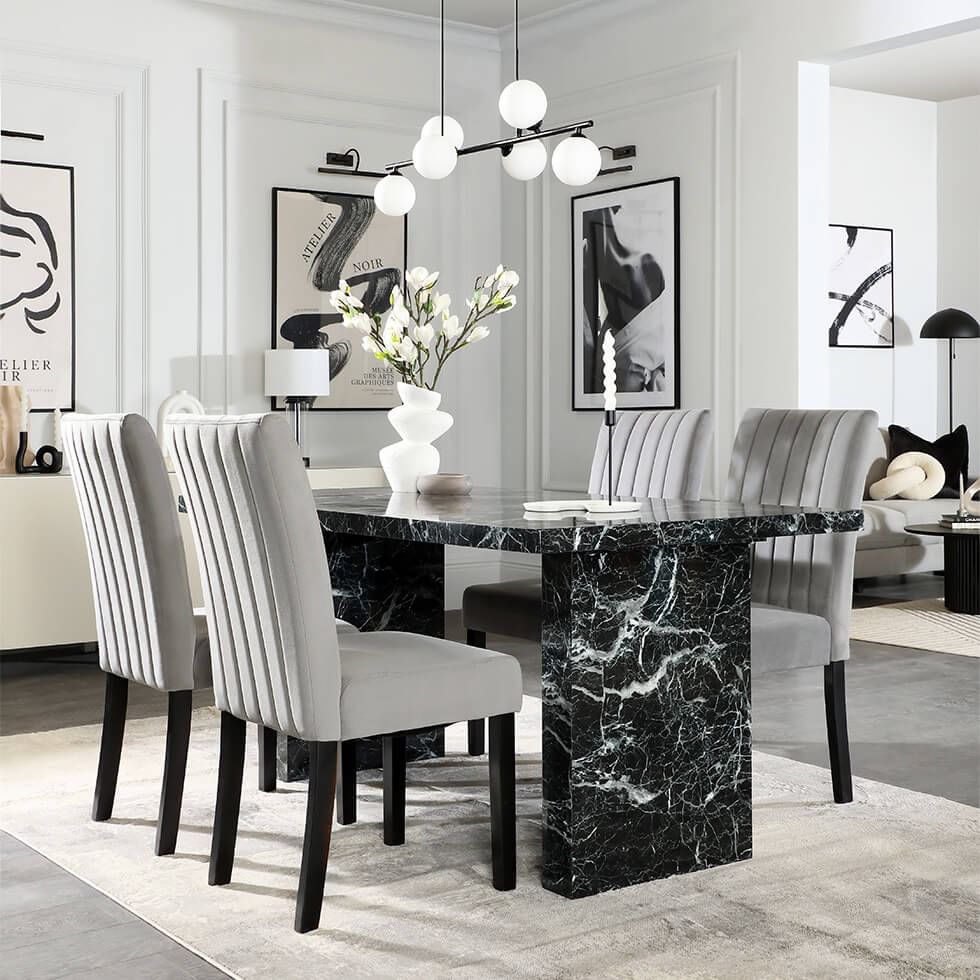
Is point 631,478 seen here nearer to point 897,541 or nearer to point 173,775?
point 173,775

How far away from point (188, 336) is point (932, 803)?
3.86 m

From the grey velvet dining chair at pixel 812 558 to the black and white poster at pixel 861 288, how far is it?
185 inches

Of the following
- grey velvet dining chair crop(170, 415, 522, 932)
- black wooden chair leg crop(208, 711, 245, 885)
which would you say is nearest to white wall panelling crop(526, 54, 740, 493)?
grey velvet dining chair crop(170, 415, 522, 932)

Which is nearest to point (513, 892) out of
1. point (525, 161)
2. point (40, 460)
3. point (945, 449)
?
point (525, 161)

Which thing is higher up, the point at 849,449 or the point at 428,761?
the point at 849,449

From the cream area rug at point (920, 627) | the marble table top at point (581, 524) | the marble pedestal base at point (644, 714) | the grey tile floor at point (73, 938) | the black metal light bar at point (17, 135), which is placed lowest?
the grey tile floor at point (73, 938)

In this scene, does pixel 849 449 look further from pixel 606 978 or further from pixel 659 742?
pixel 606 978

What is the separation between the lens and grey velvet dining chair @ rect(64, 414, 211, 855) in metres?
2.82

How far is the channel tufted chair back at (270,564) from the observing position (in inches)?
93.9

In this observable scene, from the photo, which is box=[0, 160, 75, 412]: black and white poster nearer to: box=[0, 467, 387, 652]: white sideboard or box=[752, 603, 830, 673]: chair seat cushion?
box=[0, 467, 387, 652]: white sideboard

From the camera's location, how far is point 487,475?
6.97 meters

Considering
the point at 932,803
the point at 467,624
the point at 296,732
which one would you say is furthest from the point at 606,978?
the point at 467,624

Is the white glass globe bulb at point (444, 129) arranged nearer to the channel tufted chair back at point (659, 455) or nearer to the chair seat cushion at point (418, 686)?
the channel tufted chair back at point (659, 455)

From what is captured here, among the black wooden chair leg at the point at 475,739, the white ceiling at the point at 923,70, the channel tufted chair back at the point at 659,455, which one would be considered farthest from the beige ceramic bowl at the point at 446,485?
the white ceiling at the point at 923,70
